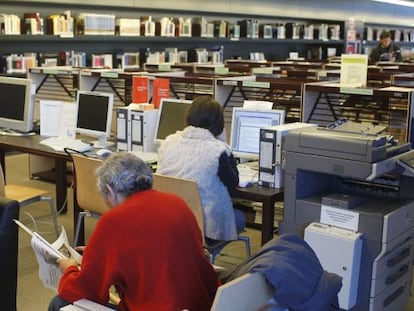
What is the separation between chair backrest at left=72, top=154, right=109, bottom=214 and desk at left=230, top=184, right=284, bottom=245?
2.68 ft

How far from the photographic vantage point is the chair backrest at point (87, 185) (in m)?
3.49

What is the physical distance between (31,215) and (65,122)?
2.79 feet

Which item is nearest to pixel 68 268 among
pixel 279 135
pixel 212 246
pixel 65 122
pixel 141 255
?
pixel 141 255

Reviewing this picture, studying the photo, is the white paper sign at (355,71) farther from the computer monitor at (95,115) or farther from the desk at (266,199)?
the computer monitor at (95,115)

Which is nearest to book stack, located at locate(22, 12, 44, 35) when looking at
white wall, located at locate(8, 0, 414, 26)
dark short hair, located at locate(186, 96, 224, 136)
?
white wall, located at locate(8, 0, 414, 26)

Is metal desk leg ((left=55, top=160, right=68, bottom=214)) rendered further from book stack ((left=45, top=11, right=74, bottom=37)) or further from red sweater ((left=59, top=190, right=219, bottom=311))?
book stack ((left=45, top=11, right=74, bottom=37))

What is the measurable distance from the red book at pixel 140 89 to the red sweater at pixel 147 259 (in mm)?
2835

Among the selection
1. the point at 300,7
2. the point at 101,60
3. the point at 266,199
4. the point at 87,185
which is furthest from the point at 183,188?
the point at 300,7

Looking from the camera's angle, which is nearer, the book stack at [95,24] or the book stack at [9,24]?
the book stack at [9,24]

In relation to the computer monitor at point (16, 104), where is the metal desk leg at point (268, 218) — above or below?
below

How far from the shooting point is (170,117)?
4223mm

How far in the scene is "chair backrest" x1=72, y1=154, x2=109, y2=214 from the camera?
349cm

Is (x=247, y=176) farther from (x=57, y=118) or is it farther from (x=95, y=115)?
(x=57, y=118)

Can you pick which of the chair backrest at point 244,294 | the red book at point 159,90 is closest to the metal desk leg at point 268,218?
the chair backrest at point 244,294
